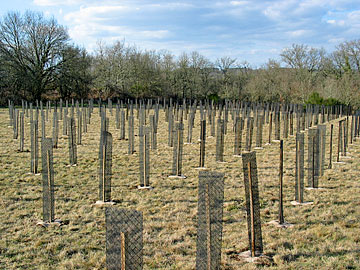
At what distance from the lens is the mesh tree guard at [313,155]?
617 cm

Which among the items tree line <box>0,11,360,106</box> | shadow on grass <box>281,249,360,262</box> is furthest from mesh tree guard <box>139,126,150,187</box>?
tree line <box>0,11,360,106</box>

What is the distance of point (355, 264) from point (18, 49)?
33210mm

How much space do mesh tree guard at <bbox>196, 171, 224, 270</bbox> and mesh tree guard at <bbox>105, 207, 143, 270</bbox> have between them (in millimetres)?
728

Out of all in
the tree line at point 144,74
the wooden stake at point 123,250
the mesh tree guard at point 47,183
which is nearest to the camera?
the wooden stake at point 123,250

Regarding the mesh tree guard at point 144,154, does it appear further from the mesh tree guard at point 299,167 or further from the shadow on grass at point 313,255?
the shadow on grass at point 313,255

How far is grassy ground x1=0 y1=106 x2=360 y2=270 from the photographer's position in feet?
12.2

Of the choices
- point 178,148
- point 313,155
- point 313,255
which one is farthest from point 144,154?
point 313,255

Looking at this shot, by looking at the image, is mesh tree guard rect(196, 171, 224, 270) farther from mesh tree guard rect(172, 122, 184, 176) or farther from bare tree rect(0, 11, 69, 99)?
bare tree rect(0, 11, 69, 99)

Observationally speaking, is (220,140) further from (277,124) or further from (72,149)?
(277,124)

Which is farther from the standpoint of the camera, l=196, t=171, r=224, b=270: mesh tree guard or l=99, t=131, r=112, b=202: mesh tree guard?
l=99, t=131, r=112, b=202: mesh tree guard

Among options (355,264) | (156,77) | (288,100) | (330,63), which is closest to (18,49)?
(156,77)

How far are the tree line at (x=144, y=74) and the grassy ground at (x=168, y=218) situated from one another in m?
21.0

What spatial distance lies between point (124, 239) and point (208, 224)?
3.22 ft

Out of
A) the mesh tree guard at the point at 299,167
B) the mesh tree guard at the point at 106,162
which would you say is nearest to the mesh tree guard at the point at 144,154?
the mesh tree guard at the point at 106,162
